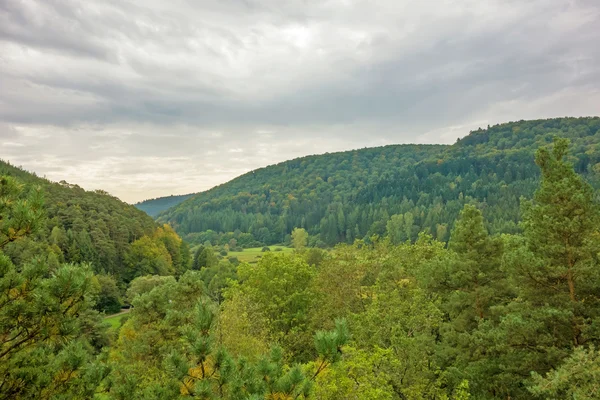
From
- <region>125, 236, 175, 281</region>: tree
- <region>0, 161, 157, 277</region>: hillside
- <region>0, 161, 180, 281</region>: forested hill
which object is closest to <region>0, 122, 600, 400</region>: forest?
<region>0, 161, 157, 277</region>: hillside

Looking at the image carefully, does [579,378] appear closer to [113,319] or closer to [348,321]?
[348,321]

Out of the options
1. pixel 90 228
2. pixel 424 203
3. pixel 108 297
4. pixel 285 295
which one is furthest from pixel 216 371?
pixel 424 203

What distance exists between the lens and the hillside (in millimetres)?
69088

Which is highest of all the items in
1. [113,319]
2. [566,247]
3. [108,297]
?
[566,247]

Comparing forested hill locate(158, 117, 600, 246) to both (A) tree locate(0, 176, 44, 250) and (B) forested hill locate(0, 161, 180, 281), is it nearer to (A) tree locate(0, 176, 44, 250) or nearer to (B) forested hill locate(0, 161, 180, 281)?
(B) forested hill locate(0, 161, 180, 281)

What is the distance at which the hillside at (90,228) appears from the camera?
69088mm

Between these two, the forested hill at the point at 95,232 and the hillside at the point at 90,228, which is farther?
the forested hill at the point at 95,232

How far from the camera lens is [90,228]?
260 ft

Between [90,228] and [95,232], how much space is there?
9.31ft

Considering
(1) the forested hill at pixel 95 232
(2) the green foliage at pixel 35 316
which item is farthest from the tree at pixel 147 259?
(2) the green foliage at pixel 35 316

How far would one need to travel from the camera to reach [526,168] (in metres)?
155

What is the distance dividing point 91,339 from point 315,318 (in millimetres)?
25403

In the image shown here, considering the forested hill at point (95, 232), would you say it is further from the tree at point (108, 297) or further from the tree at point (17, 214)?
the tree at point (17, 214)

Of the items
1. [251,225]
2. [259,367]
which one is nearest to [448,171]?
[251,225]
